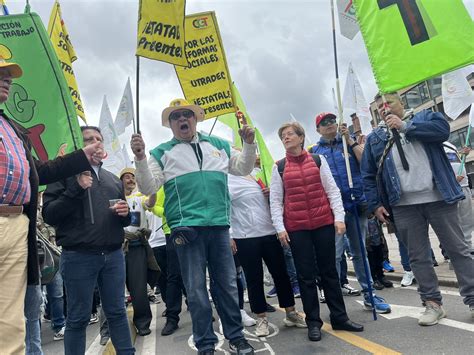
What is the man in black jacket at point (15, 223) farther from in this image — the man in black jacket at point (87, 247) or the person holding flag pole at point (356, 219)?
the person holding flag pole at point (356, 219)

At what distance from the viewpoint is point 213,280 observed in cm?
379

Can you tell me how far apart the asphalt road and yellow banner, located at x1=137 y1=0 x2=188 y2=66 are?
9.26 ft

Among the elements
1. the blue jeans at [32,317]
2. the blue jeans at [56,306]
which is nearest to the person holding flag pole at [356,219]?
the blue jeans at [32,317]

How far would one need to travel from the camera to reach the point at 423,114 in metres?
4.06

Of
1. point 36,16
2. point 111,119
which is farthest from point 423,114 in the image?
point 111,119

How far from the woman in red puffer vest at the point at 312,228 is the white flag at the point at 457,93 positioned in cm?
528

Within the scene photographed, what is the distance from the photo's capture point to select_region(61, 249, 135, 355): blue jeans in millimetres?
3174

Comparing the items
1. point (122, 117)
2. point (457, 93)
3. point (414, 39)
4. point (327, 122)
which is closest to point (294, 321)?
point (327, 122)

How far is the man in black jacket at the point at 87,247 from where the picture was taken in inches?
125

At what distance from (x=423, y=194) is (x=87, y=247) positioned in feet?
9.89

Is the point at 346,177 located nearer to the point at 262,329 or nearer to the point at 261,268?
the point at 261,268

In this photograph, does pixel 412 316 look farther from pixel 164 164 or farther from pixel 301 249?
pixel 164 164

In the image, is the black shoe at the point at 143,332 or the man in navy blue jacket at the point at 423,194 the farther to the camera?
the black shoe at the point at 143,332

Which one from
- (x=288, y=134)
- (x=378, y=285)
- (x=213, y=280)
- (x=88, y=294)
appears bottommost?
(x=378, y=285)
